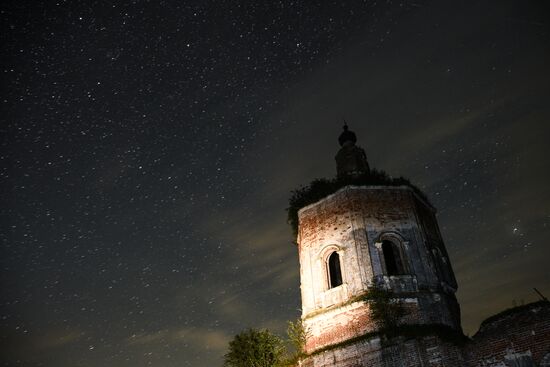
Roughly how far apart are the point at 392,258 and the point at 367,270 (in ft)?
4.59

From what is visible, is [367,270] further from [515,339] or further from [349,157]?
[349,157]

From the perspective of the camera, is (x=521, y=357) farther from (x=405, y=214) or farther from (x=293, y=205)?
(x=293, y=205)

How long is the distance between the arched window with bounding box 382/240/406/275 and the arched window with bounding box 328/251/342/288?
71.7 inches

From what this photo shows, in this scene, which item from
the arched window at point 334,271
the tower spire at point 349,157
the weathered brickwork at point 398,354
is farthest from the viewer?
the tower spire at point 349,157

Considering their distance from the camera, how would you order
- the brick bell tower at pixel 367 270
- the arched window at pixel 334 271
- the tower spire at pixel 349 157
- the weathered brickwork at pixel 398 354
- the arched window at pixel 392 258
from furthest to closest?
the tower spire at pixel 349 157 < the arched window at pixel 334 271 < the arched window at pixel 392 258 < the brick bell tower at pixel 367 270 < the weathered brickwork at pixel 398 354

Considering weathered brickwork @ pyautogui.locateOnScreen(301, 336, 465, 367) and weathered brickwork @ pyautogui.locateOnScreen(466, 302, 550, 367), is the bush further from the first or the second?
weathered brickwork @ pyautogui.locateOnScreen(466, 302, 550, 367)

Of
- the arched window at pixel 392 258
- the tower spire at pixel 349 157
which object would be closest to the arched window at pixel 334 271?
the arched window at pixel 392 258

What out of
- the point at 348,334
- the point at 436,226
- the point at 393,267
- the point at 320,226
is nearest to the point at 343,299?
the point at 348,334

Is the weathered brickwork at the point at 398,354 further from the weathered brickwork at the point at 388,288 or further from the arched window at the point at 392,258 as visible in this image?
the arched window at the point at 392,258

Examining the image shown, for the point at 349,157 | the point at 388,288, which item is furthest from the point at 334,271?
the point at 349,157

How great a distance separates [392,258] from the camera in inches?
603

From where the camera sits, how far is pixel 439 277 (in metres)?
15.1

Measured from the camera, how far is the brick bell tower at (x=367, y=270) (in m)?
13.5

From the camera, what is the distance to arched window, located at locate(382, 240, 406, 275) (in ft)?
48.9
